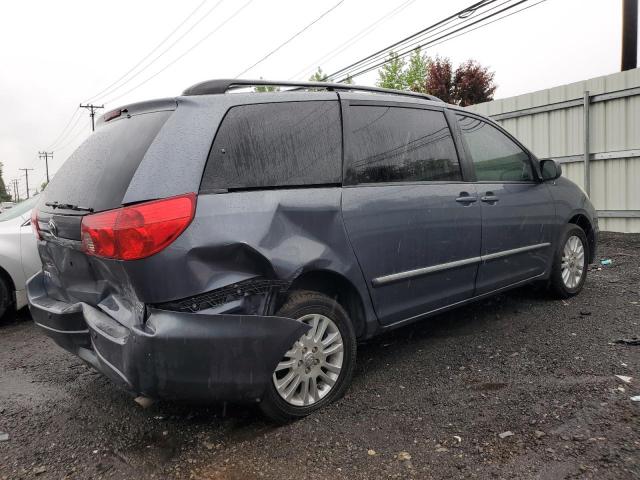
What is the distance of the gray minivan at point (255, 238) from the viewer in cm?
230

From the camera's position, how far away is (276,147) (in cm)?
273

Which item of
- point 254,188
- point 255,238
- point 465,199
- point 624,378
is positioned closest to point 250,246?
point 255,238

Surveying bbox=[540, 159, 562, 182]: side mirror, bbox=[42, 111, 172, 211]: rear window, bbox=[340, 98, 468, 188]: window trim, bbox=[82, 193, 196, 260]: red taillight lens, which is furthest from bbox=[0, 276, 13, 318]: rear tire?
bbox=[540, 159, 562, 182]: side mirror

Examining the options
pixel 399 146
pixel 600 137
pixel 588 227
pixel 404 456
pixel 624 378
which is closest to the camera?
pixel 404 456

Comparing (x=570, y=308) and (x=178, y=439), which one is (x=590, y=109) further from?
(x=178, y=439)

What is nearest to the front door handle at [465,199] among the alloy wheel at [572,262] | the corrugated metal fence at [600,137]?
the alloy wheel at [572,262]

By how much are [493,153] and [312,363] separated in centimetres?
242

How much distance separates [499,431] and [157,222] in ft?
6.26

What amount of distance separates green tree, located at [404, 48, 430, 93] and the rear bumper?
94.7 ft

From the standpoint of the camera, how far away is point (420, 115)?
356 cm

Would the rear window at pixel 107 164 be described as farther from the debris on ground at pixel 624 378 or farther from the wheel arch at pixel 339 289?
the debris on ground at pixel 624 378

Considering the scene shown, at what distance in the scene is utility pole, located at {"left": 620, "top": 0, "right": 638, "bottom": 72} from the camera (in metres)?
10.1

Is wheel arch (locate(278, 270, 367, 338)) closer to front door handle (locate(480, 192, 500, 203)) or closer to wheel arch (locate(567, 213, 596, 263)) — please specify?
front door handle (locate(480, 192, 500, 203))

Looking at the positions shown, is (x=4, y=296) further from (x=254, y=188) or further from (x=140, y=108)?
(x=254, y=188)
